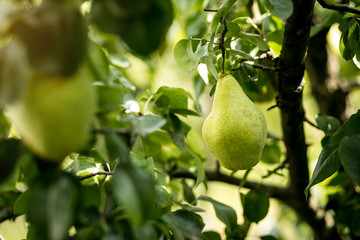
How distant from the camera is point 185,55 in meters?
0.62

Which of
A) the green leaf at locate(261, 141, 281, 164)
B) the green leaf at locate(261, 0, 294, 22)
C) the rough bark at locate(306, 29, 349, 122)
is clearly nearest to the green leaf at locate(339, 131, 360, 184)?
the green leaf at locate(261, 0, 294, 22)

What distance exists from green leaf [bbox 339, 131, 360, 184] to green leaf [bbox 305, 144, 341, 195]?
56mm

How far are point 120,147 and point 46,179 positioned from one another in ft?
0.20

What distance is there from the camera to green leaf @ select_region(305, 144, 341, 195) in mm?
518

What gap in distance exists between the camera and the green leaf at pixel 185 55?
61 cm

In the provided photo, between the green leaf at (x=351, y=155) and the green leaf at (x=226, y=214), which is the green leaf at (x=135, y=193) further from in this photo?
the green leaf at (x=226, y=214)

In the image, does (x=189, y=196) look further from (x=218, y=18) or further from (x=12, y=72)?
(x=12, y=72)

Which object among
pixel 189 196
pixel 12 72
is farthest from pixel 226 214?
pixel 12 72

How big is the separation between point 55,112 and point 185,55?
0.35 meters

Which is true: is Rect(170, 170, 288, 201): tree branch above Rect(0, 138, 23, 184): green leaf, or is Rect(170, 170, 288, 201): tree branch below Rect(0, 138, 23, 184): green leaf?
below

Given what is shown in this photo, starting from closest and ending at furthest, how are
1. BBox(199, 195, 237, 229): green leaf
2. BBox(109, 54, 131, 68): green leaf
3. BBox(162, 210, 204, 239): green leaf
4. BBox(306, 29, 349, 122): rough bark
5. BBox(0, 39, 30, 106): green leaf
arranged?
1. BBox(0, 39, 30, 106): green leaf
2. BBox(162, 210, 204, 239): green leaf
3. BBox(199, 195, 237, 229): green leaf
4. BBox(109, 54, 131, 68): green leaf
5. BBox(306, 29, 349, 122): rough bark

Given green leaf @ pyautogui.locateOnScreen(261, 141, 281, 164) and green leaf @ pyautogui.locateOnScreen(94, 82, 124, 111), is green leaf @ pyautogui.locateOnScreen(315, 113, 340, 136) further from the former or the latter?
green leaf @ pyautogui.locateOnScreen(94, 82, 124, 111)

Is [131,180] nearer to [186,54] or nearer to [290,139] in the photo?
[186,54]

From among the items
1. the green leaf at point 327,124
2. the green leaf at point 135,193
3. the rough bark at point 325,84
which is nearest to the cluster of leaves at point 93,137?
the green leaf at point 135,193
